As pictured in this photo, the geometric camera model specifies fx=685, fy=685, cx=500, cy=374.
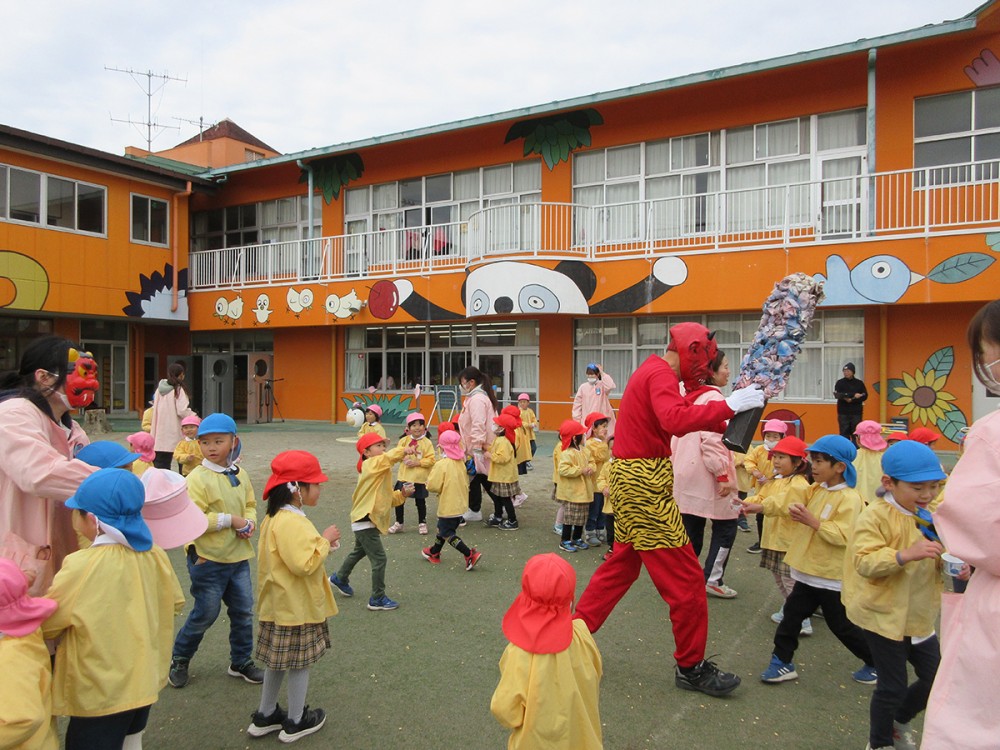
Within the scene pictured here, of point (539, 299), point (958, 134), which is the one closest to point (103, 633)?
point (539, 299)

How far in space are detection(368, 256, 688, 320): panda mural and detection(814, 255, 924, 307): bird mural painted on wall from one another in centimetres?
287

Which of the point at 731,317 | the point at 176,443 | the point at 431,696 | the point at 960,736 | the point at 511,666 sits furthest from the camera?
the point at 731,317

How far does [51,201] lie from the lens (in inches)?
682

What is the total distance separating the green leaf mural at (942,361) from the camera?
12852 millimetres

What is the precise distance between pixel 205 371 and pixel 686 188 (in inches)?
561

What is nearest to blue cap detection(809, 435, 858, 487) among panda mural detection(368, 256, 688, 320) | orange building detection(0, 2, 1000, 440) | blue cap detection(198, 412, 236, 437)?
blue cap detection(198, 412, 236, 437)

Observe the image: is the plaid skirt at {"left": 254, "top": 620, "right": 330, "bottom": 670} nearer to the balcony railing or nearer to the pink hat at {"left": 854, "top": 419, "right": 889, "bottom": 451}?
the pink hat at {"left": 854, "top": 419, "right": 889, "bottom": 451}

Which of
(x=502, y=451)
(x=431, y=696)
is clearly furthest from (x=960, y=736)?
(x=502, y=451)

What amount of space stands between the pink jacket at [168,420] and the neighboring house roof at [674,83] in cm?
1108

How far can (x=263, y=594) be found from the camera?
331cm

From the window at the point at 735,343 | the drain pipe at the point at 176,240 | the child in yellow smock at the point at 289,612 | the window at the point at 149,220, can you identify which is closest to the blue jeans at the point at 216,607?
the child in yellow smock at the point at 289,612

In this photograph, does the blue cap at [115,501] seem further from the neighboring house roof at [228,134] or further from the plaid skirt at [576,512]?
the neighboring house roof at [228,134]

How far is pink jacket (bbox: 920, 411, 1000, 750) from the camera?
1739 millimetres

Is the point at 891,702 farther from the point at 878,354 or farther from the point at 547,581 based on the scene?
Result: the point at 878,354
